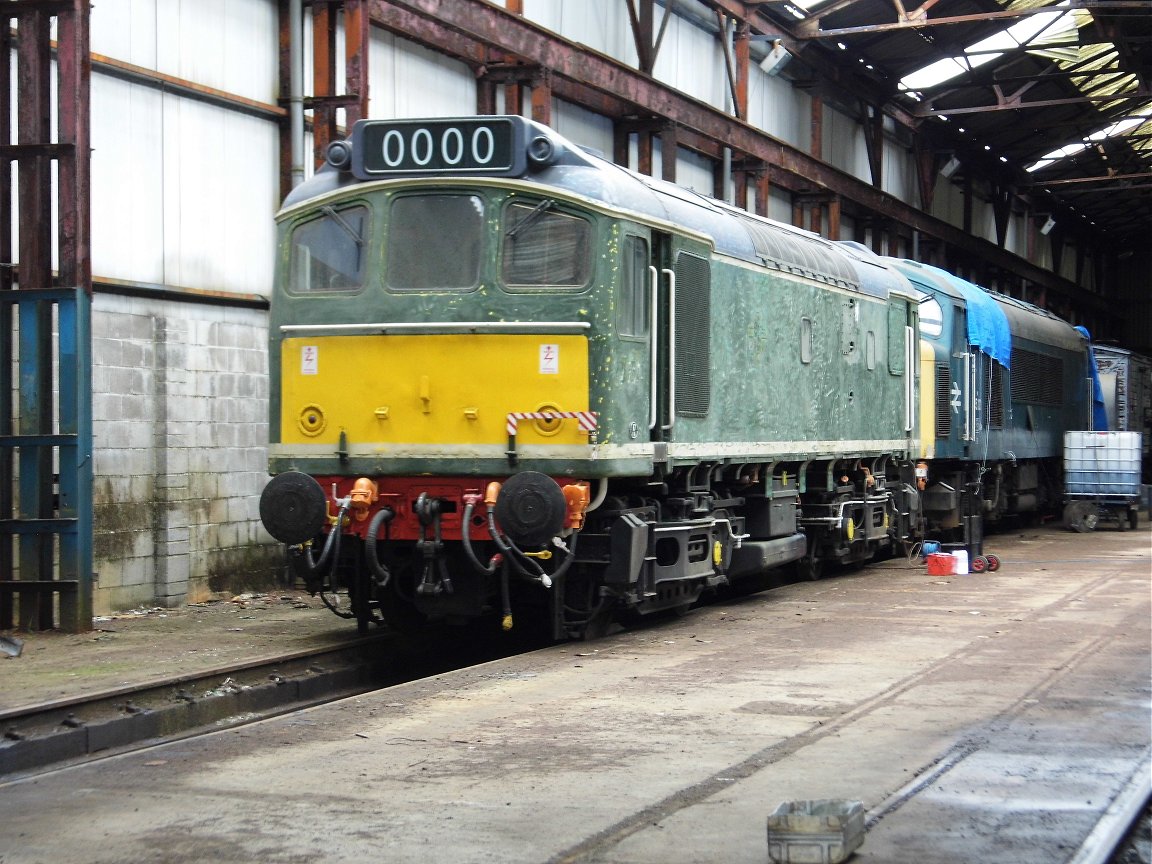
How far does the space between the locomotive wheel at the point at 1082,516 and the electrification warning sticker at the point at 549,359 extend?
1759 centimetres

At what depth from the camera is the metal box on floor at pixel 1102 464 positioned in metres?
25.5

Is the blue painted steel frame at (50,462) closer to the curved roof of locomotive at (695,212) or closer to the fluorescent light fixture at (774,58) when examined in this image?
the curved roof of locomotive at (695,212)

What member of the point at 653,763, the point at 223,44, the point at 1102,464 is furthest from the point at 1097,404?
the point at 653,763

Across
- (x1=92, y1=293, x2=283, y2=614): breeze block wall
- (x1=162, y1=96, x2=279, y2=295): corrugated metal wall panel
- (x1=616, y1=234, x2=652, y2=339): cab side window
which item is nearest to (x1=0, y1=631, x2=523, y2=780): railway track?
(x1=616, y1=234, x2=652, y2=339): cab side window

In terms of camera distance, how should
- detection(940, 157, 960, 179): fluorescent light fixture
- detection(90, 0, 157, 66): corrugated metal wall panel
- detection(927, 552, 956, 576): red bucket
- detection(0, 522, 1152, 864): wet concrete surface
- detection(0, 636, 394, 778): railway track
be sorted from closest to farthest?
detection(0, 522, 1152, 864): wet concrete surface, detection(0, 636, 394, 778): railway track, detection(90, 0, 157, 66): corrugated metal wall panel, detection(927, 552, 956, 576): red bucket, detection(940, 157, 960, 179): fluorescent light fixture

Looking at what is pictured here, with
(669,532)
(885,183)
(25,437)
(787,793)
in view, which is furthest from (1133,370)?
(787,793)

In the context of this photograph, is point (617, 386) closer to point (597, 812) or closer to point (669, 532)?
point (669, 532)

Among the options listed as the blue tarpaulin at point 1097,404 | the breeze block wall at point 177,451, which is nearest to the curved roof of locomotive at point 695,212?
the breeze block wall at point 177,451

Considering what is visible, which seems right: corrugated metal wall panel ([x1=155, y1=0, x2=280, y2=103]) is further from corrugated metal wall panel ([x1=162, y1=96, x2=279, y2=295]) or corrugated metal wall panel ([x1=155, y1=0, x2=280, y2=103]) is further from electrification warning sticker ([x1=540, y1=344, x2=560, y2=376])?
electrification warning sticker ([x1=540, y1=344, x2=560, y2=376])

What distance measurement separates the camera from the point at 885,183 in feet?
110

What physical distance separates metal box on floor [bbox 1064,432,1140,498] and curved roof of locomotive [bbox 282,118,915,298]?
9.60m

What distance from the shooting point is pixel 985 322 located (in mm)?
22078

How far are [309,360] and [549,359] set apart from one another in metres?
1.77

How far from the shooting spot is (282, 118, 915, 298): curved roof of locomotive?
34.5ft
